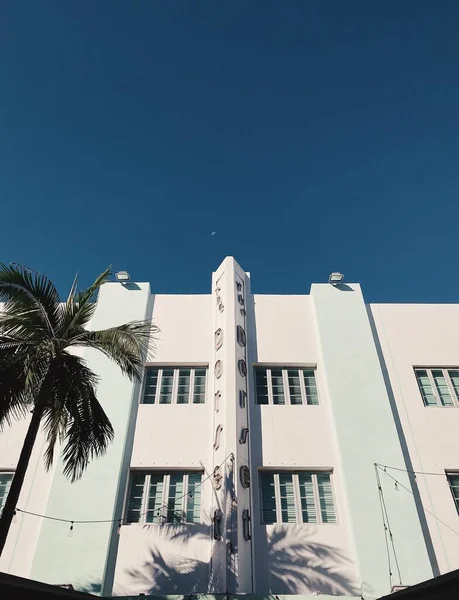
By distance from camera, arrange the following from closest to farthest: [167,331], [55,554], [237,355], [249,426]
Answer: [55,554] → [249,426] → [237,355] → [167,331]

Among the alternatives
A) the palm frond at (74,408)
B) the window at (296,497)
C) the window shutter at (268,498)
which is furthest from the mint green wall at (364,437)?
the palm frond at (74,408)

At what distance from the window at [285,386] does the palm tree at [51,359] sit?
5.65m

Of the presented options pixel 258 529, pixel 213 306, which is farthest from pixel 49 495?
pixel 213 306

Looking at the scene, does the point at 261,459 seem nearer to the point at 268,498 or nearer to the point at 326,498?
the point at 268,498

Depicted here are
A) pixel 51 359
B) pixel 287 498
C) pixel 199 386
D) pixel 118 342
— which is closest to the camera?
pixel 51 359

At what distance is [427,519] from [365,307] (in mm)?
7402

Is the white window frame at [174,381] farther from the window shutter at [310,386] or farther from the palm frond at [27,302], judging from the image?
the palm frond at [27,302]

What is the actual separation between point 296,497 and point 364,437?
107 inches

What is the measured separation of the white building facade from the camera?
36.7 feet

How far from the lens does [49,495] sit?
12094 millimetres

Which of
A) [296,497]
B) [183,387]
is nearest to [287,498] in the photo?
[296,497]

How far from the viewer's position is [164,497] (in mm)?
12539

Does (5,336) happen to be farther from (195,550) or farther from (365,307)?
(365,307)

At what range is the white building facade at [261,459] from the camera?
440 inches
